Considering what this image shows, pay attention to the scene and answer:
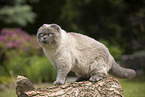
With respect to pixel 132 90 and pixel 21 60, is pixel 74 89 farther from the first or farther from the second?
pixel 21 60

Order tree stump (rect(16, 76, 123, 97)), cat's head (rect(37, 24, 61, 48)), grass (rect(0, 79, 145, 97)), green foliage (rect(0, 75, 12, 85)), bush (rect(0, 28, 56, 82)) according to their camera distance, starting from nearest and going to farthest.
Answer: tree stump (rect(16, 76, 123, 97)), cat's head (rect(37, 24, 61, 48)), grass (rect(0, 79, 145, 97)), green foliage (rect(0, 75, 12, 85)), bush (rect(0, 28, 56, 82))

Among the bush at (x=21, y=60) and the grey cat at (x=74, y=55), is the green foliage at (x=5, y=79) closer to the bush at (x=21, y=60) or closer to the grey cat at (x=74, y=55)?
the bush at (x=21, y=60)

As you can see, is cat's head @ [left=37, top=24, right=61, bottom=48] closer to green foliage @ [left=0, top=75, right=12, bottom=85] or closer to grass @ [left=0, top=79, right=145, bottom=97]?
grass @ [left=0, top=79, right=145, bottom=97]

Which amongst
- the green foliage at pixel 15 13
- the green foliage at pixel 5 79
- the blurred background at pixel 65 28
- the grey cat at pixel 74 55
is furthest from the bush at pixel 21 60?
the grey cat at pixel 74 55

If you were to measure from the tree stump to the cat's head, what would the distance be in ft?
1.81

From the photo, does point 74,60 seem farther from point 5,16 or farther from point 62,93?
point 5,16

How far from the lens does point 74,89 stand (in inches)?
97.2

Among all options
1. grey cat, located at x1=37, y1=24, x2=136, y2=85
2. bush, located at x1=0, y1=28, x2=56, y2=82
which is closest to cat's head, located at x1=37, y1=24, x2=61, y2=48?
grey cat, located at x1=37, y1=24, x2=136, y2=85

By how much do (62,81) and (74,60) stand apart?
372mm

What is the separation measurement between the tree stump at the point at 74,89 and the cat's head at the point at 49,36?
0.55m

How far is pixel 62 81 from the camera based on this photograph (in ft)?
8.16

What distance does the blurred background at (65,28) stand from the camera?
622cm

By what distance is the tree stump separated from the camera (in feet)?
7.46

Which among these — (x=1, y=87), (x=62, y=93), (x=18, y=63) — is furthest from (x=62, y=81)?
(x=18, y=63)
